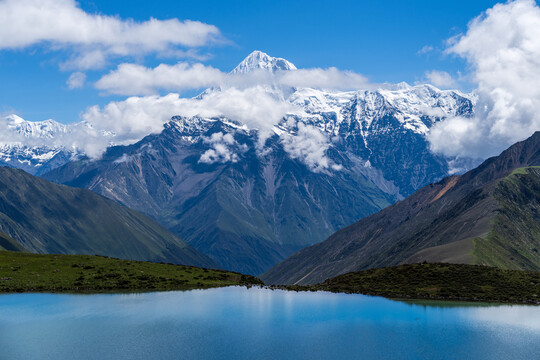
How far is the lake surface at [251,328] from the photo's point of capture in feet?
247

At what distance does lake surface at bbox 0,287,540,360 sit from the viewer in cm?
7519

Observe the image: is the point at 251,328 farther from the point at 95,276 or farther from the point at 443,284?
the point at 443,284

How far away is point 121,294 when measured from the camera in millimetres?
107938

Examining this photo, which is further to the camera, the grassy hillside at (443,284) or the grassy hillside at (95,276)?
the grassy hillside at (443,284)

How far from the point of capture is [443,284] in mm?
126000

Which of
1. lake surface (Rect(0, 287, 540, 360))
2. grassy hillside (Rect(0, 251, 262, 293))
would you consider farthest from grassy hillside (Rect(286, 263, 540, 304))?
grassy hillside (Rect(0, 251, 262, 293))

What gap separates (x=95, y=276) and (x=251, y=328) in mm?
44772

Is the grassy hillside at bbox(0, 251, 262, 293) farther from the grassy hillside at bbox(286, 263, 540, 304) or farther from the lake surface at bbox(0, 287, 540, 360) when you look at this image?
the grassy hillside at bbox(286, 263, 540, 304)

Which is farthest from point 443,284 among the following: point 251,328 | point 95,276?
point 95,276

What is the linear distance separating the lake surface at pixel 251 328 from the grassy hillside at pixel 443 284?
9.61 metres

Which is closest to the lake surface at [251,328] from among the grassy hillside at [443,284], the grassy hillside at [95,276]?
the grassy hillside at [95,276]

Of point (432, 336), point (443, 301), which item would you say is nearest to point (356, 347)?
point (432, 336)

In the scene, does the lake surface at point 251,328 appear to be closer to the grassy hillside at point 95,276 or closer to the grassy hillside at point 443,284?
the grassy hillside at point 95,276

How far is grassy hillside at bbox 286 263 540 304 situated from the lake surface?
9.61 m
